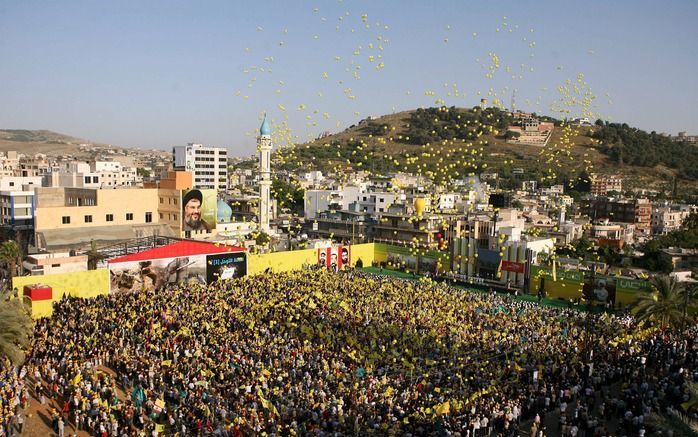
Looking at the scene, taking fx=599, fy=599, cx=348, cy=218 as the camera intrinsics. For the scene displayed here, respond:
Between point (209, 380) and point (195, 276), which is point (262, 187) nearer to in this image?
point (195, 276)

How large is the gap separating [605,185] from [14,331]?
9470cm

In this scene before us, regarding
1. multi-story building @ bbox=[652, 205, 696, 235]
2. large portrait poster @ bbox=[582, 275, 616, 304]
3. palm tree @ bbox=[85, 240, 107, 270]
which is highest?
multi-story building @ bbox=[652, 205, 696, 235]

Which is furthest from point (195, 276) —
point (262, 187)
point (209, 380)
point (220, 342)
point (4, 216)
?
point (262, 187)

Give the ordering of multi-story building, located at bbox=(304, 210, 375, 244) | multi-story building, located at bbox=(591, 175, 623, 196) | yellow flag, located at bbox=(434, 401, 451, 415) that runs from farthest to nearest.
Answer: multi-story building, located at bbox=(591, 175, 623, 196)
multi-story building, located at bbox=(304, 210, 375, 244)
yellow flag, located at bbox=(434, 401, 451, 415)

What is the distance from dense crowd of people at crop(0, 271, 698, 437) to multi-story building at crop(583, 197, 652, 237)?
51738mm

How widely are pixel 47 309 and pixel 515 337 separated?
54.7ft

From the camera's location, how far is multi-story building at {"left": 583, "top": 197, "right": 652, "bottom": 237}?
6981cm

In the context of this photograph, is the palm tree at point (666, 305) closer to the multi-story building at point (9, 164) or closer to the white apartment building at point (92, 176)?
the white apartment building at point (92, 176)

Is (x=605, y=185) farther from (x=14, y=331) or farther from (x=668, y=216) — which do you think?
(x=14, y=331)

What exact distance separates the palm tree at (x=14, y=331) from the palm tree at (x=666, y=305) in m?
20.2

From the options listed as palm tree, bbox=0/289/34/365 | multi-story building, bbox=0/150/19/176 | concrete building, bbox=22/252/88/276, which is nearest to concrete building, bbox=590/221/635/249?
concrete building, bbox=22/252/88/276

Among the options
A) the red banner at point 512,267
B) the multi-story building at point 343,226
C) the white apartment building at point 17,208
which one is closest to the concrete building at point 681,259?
the red banner at point 512,267

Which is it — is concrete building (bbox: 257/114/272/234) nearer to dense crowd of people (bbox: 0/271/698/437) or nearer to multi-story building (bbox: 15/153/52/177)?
dense crowd of people (bbox: 0/271/698/437)

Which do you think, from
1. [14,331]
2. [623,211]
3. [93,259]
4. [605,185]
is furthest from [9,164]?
[605,185]
